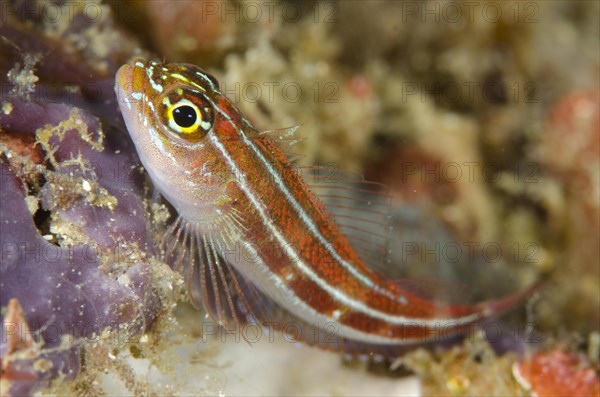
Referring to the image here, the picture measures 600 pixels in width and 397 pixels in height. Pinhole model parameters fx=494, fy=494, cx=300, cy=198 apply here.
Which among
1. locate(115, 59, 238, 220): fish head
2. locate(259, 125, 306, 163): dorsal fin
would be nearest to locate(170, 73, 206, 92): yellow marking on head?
locate(115, 59, 238, 220): fish head

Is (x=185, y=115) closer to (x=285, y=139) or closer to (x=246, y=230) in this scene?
(x=285, y=139)

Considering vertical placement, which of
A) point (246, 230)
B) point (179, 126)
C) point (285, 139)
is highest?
point (179, 126)

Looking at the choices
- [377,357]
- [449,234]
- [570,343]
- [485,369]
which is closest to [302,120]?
[449,234]

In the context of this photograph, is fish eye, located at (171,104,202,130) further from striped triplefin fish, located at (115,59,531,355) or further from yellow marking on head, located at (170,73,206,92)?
yellow marking on head, located at (170,73,206,92)

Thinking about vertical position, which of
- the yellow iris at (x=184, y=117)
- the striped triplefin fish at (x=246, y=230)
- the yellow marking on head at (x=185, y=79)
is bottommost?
the striped triplefin fish at (x=246, y=230)

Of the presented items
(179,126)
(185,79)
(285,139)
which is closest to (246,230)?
(285,139)

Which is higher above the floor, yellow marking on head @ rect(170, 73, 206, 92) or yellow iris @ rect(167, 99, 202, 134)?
yellow marking on head @ rect(170, 73, 206, 92)

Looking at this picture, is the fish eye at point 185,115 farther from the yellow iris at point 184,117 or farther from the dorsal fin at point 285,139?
the dorsal fin at point 285,139

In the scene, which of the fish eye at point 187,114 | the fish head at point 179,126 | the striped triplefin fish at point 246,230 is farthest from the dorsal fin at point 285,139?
the fish eye at point 187,114
